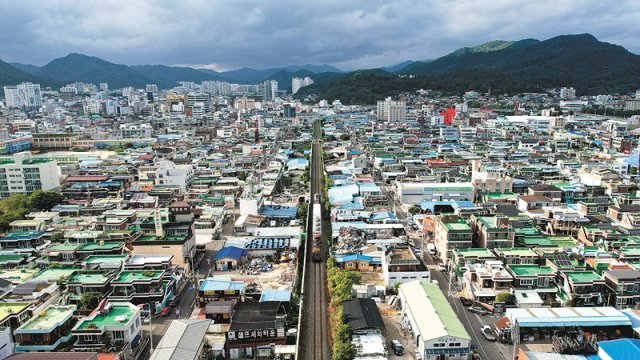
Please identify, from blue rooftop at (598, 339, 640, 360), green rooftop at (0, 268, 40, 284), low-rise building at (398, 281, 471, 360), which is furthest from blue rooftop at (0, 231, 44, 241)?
blue rooftop at (598, 339, 640, 360)

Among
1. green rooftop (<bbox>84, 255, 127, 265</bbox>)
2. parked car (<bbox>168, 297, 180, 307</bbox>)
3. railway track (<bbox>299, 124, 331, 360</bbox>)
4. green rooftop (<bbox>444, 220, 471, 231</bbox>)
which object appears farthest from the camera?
green rooftop (<bbox>444, 220, 471, 231</bbox>)

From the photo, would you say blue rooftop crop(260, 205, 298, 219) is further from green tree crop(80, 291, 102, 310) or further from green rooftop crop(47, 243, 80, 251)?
green tree crop(80, 291, 102, 310)

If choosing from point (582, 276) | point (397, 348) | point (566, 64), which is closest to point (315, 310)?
point (397, 348)

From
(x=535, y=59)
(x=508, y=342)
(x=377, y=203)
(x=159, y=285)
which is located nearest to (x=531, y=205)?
(x=377, y=203)

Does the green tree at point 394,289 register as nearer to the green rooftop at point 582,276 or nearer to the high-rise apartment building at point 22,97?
the green rooftop at point 582,276

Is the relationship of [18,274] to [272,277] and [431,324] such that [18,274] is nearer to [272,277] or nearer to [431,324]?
[272,277]

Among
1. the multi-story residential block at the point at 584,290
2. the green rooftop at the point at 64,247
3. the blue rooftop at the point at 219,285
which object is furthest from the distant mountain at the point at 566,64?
the green rooftop at the point at 64,247
